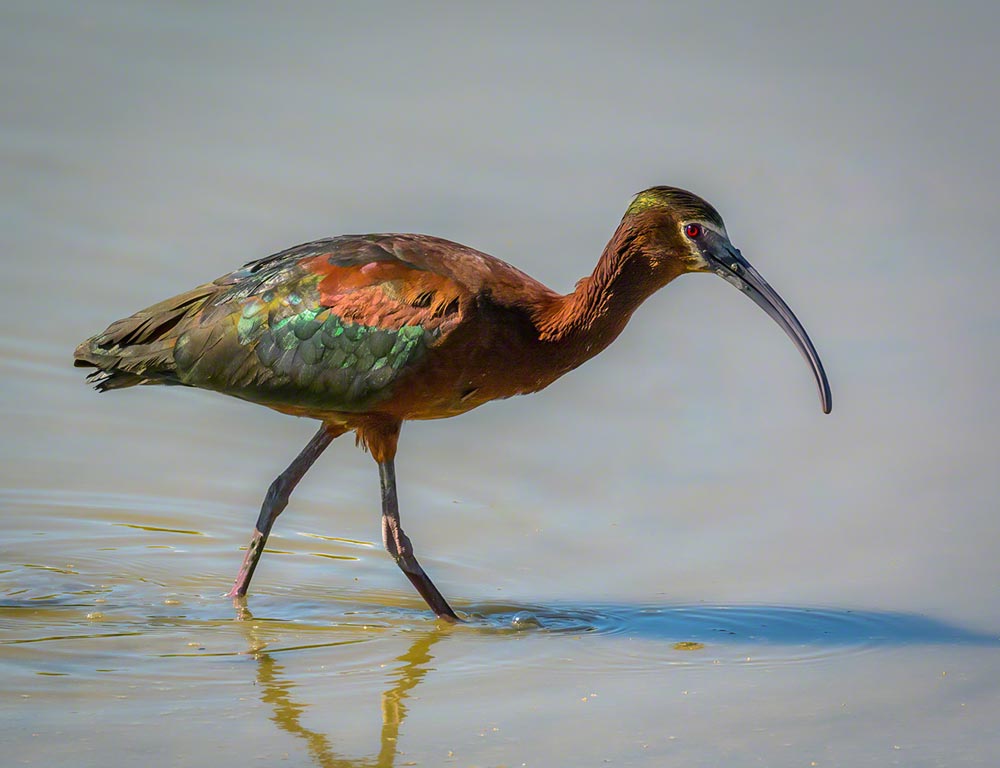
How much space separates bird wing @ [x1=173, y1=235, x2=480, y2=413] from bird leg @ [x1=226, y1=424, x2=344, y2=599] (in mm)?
339

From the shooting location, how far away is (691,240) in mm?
7445

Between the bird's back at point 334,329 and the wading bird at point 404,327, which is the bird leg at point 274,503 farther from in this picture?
the bird's back at point 334,329

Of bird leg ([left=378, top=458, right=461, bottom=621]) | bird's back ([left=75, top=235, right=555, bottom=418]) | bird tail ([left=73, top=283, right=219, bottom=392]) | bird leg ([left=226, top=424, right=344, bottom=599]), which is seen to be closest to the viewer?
bird's back ([left=75, top=235, right=555, bottom=418])

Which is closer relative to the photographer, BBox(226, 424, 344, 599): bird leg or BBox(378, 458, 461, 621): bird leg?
BBox(378, 458, 461, 621): bird leg

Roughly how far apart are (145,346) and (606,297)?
2084 mm

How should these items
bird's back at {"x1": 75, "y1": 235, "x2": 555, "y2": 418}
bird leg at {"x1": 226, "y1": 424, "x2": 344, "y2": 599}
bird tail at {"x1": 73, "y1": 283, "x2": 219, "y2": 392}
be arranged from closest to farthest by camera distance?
bird's back at {"x1": 75, "y1": 235, "x2": 555, "y2": 418} → bird leg at {"x1": 226, "y1": 424, "x2": 344, "y2": 599} → bird tail at {"x1": 73, "y1": 283, "x2": 219, "y2": 392}

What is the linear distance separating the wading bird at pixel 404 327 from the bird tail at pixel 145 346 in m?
0.01

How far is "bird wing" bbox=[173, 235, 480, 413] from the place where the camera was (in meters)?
7.44

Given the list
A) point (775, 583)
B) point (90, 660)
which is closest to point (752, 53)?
point (775, 583)

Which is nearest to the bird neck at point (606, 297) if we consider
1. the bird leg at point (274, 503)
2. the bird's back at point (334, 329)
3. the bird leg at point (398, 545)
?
the bird's back at point (334, 329)

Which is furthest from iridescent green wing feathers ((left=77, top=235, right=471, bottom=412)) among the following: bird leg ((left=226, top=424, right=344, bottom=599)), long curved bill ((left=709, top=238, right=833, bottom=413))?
long curved bill ((left=709, top=238, right=833, bottom=413))

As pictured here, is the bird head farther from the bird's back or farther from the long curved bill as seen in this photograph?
the bird's back

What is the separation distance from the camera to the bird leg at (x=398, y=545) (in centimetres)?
757

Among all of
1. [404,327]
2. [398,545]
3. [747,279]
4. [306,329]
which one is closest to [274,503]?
[398,545]
